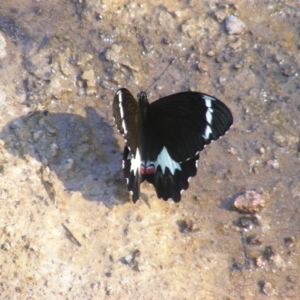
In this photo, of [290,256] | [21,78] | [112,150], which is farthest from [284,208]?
[21,78]

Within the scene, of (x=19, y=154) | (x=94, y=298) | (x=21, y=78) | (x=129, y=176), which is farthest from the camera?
(x=21, y=78)

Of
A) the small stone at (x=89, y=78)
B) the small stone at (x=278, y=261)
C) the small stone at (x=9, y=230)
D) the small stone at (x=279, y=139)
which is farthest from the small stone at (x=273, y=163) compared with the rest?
the small stone at (x=9, y=230)

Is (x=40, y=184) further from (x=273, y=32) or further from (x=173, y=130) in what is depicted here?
(x=273, y=32)

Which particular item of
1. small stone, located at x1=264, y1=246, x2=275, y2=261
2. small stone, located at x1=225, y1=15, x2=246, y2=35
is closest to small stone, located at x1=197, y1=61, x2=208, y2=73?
small stone, located at x1=225, y1=15, x2=246, y2=35

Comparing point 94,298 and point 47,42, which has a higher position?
point 47,42

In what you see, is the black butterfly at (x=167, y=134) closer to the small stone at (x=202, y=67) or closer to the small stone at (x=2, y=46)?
the small stone at (x=202, y=67)

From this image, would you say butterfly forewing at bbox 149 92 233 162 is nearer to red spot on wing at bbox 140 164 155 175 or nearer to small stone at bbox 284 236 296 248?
red spot on wing at bbox 140 164 155 175
